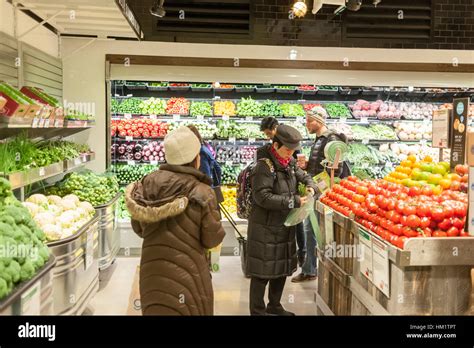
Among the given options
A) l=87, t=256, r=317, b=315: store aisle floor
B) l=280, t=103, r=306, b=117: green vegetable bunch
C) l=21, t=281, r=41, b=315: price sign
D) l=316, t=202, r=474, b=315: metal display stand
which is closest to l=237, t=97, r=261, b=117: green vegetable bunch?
l=280, t=103, r=306, b=117: green vegetable bunch

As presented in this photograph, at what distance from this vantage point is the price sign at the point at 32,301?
98.0 inches

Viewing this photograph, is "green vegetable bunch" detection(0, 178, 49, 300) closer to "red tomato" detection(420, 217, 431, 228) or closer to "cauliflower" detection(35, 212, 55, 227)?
"cauliflower" detection(35, 212, 55, 227)

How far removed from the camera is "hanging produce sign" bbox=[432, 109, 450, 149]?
4.43 metres

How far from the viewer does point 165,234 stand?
2.99 meters

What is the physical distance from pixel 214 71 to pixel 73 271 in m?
4.14

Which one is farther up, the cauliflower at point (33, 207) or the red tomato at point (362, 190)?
the red tomato at point (362, 190)

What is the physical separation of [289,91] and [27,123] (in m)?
4.67

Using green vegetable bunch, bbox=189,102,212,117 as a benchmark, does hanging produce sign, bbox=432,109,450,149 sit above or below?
below

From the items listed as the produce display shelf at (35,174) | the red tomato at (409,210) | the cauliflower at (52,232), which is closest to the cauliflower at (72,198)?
the produce display shelf at (35,174)

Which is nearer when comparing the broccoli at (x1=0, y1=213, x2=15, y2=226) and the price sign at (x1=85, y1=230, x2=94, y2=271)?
the broccoli at (x1=0, y1=213, x2=15, y2=226)

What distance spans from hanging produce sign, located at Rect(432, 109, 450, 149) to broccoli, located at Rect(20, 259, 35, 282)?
3383 millimetres

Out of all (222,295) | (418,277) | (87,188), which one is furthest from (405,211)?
(87,188)

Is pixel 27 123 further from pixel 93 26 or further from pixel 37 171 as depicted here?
pixel 93 26

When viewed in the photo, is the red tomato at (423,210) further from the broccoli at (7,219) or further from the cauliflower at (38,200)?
the cauliflower at (38,200)
